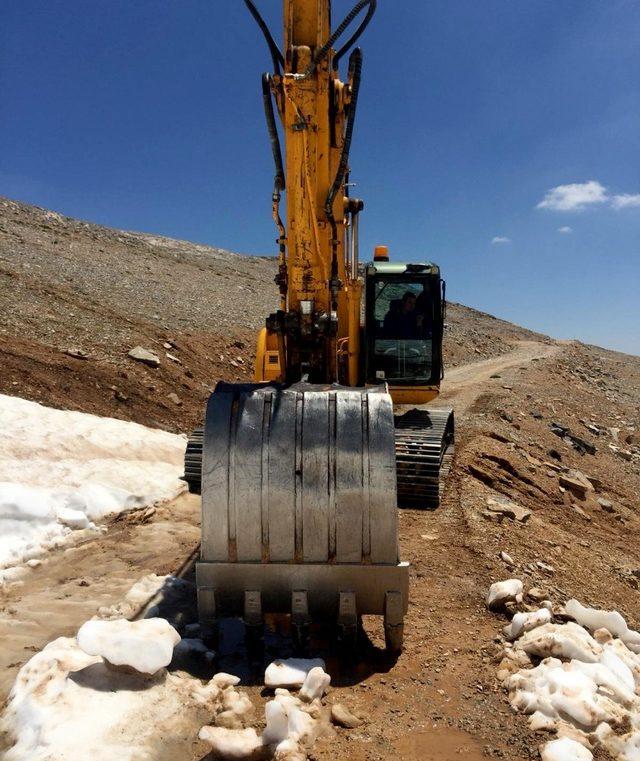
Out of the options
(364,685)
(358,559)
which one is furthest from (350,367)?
(364,685)

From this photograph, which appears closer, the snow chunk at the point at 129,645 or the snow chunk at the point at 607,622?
the snow chunk at the point at 129,645

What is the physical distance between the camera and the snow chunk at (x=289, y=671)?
3711 millimetres

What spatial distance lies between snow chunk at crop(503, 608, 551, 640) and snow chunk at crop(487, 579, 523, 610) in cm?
44

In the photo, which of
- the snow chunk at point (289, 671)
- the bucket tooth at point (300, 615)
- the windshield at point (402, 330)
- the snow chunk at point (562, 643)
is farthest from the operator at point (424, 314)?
the snow chunk at point (289, 671)

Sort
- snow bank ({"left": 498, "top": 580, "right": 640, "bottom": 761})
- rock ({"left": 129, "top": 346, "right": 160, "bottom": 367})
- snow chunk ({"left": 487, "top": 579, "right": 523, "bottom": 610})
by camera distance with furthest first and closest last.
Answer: rock ({"left": 129, "top": 346, "right": 160, "bottom": 367}) < snow chunk ({"left": 487, "top": 579, "right": 523, "bottom": 610}) < snow bank ({"left": 498, "top": 580, "right": 640, "bottom": 761})

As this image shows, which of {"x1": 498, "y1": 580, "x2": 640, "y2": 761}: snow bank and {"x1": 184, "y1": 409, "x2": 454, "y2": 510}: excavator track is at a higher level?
{"x1": 184, "y1": 409, "x2": 454, "y2": 510}: excavator track

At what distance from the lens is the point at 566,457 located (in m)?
13.6

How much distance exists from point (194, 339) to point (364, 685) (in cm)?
1382

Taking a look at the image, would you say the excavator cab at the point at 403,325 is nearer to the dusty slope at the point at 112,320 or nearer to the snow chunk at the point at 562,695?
the dusty slope at the point at 112,320

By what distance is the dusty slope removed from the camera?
37.0 ft

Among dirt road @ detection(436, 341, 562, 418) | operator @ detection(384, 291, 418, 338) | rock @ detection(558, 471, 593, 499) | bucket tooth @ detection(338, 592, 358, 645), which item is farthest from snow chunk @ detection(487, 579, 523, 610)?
dirt road @ detection(436, 341, 562, 418)

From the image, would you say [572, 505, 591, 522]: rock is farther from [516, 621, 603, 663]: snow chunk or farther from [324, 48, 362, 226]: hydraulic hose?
[324, 48, 362, 226]: hydraulic hose

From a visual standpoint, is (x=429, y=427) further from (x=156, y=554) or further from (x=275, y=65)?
(x=275, y=65)

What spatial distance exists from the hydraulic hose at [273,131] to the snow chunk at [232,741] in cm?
422
